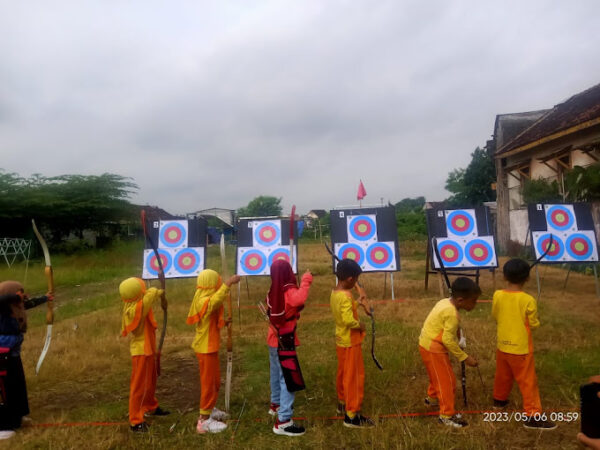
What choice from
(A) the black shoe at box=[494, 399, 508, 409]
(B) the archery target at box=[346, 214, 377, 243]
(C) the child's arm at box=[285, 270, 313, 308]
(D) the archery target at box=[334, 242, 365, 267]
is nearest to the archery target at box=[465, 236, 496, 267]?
(B) the archery target at box=[346, 214, 377, 243]

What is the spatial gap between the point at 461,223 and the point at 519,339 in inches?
194

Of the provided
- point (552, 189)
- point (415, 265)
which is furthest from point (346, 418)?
point (552, 189)

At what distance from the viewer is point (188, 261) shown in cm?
744

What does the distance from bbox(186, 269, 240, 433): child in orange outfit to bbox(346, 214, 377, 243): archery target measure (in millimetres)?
4813

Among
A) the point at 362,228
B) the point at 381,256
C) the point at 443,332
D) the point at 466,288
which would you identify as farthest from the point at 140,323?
the point at 362,228

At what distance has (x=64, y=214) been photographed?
60.7 feet

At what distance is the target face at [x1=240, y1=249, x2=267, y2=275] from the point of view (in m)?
7.45

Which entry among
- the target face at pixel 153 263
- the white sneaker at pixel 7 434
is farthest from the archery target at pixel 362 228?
the white sneaker at pixel 7 434

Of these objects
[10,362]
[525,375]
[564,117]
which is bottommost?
[525,375]

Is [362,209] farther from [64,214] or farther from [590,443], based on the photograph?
[64,214]

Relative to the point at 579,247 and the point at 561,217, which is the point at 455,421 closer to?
the point at 579,247

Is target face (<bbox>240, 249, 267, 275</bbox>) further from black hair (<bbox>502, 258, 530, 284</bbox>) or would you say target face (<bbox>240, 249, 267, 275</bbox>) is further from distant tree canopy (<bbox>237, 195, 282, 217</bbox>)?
distant tree canopy (<bbox>237, 195, 282, 217</bbox>)

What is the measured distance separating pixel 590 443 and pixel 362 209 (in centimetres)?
643

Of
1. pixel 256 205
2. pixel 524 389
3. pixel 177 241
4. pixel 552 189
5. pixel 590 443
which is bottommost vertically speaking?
pixel 524 389
